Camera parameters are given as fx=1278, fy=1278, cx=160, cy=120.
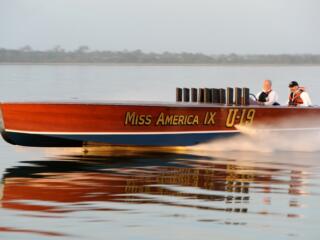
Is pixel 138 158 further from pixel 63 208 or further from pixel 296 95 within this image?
pixel 63 208

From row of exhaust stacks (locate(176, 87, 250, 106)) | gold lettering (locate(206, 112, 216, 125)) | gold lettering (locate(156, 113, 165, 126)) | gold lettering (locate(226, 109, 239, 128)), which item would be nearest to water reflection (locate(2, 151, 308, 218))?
gold lettering (locate(156, 113, 165, 126))

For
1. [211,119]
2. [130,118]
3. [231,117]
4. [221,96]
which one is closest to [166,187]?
[130,118]

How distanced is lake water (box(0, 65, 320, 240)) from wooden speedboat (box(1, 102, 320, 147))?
14.8 inches

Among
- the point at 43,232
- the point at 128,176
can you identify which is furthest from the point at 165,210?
the point at 128,176

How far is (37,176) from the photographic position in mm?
22656

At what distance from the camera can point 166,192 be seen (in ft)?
65.9

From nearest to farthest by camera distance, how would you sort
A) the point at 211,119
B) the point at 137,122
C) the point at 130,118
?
the point at 130,118 < the point at 137,122 < the point at 211,119

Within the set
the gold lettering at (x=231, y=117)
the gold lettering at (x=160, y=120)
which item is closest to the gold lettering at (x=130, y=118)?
the gold lettering at (x=160, y=120)

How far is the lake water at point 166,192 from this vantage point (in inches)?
641

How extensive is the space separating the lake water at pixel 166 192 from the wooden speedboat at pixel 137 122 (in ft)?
1.24

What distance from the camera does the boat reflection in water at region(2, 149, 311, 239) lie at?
17.8m

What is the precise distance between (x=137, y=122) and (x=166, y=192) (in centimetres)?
708

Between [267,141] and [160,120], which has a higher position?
[160,120]

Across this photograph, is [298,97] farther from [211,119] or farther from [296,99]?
[211,119]
